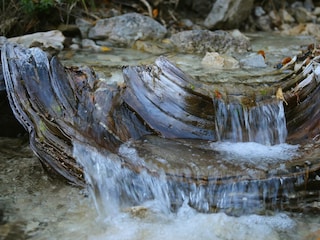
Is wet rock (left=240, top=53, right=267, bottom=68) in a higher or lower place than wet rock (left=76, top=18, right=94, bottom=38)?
lower

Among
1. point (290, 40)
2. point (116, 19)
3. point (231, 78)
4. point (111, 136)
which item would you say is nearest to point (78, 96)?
point (111, 136)

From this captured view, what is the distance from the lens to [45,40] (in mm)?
6234

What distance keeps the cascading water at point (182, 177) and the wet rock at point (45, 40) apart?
322 centimetres

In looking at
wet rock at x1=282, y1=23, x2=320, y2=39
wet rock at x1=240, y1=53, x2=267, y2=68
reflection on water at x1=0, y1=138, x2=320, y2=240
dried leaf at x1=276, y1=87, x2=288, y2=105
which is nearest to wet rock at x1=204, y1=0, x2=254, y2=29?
wet rock at x1=282, y1=23, x2=320, y2=39

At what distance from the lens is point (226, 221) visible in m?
2.90

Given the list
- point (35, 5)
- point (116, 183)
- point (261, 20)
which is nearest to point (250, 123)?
point (116, 183)

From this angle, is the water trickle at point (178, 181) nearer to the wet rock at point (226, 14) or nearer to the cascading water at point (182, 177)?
the cascading water at point (182, 177)

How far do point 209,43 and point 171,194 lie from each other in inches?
168

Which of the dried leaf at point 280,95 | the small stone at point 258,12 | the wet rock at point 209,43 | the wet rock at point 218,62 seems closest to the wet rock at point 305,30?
the small stone at point 258,12

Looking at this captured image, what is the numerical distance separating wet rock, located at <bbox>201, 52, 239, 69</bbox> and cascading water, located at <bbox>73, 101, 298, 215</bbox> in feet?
8.87

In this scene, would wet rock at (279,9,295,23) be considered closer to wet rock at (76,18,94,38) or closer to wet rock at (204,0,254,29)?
wet rock at (204,0,254,29)

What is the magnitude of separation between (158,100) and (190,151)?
50 centimetres

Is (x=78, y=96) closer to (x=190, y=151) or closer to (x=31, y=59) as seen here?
(x=31, y=59)

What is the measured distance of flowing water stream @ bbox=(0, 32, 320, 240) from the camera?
2854 mm
